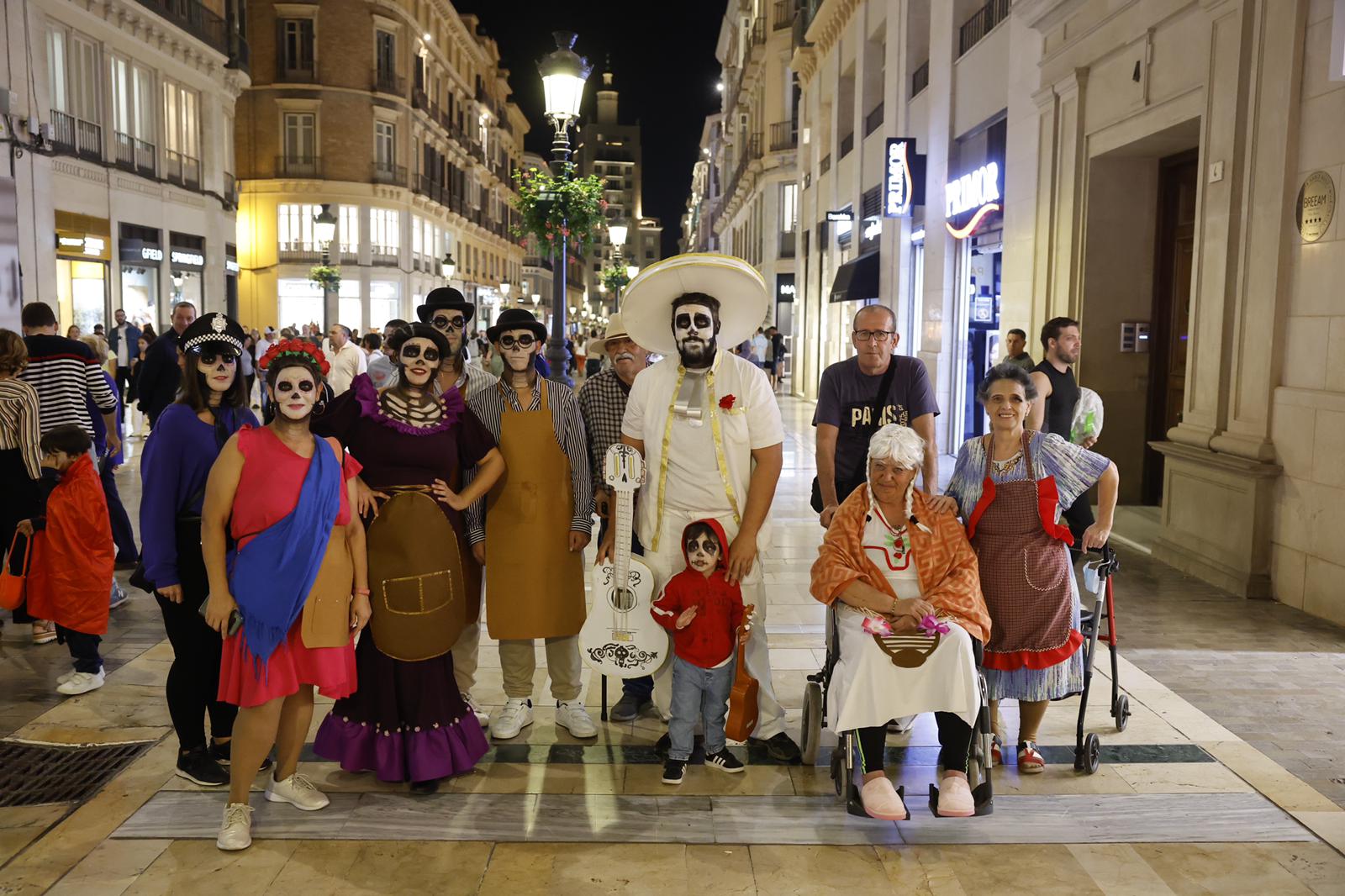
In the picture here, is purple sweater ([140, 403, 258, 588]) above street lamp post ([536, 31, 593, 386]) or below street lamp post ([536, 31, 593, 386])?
below

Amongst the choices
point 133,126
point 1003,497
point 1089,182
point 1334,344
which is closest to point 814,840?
point 1003,497

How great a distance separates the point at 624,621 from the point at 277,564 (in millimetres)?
1444

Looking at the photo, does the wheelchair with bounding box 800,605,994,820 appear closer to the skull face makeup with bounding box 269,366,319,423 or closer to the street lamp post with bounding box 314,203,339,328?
the skull face makeup with bounding box 269,366,319,423

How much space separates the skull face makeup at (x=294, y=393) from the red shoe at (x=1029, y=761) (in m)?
3.09

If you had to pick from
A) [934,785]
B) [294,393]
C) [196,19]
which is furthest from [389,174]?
[934,785]

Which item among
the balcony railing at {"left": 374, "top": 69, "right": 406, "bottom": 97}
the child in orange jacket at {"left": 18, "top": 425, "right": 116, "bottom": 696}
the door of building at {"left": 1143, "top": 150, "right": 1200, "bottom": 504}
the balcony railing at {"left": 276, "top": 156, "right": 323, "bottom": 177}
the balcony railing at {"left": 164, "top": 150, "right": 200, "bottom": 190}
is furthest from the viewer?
the balcony railing at {"left": 374, "top": 69, "right": 406, "bottom": 97}

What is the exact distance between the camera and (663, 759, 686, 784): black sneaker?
426 centimetres

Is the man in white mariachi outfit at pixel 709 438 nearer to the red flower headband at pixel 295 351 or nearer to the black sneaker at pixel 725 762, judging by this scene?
the black sneaker at pixel 725 762

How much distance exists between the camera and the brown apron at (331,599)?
3.79 meters

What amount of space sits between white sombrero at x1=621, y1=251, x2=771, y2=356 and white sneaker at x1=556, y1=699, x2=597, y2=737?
1.63m

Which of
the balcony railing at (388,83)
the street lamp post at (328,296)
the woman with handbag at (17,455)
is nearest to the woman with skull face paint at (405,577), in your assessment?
the woman with handbag at (17,455)

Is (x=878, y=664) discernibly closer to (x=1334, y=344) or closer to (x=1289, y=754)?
(x=1289, y=754)

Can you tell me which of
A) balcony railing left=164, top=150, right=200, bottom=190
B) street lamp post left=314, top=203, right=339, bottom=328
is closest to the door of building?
balcony railing left=164, top=150, right=200, bottom=190

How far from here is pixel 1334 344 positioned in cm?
658
